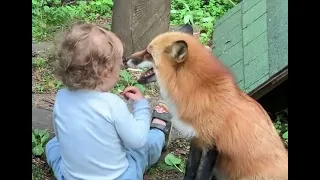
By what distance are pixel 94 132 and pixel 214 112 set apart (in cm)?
72

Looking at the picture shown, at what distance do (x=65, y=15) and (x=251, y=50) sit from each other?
2.74m

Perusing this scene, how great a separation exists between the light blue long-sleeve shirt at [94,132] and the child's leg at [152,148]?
153 mm

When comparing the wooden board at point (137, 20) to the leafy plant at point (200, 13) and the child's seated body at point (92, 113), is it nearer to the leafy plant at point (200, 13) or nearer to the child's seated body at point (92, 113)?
the leafy plant at point (200, 13)

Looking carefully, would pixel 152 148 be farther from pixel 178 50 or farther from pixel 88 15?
pixel 88 15

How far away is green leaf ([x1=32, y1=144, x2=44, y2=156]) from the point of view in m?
4.55

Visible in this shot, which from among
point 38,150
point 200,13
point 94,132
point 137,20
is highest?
point 200,13

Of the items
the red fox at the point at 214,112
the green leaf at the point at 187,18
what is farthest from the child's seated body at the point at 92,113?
the green leaf at the point at 187,18

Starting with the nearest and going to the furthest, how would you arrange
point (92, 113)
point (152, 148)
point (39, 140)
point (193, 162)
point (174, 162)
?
point (92, 113) → point (193, 162) → point (152, 148) → point (174, 162) → point (39, 140)

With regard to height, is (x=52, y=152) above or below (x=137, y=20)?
below

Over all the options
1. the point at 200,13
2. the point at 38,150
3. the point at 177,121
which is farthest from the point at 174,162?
the point at 200,13

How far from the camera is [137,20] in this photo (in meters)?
5.98
